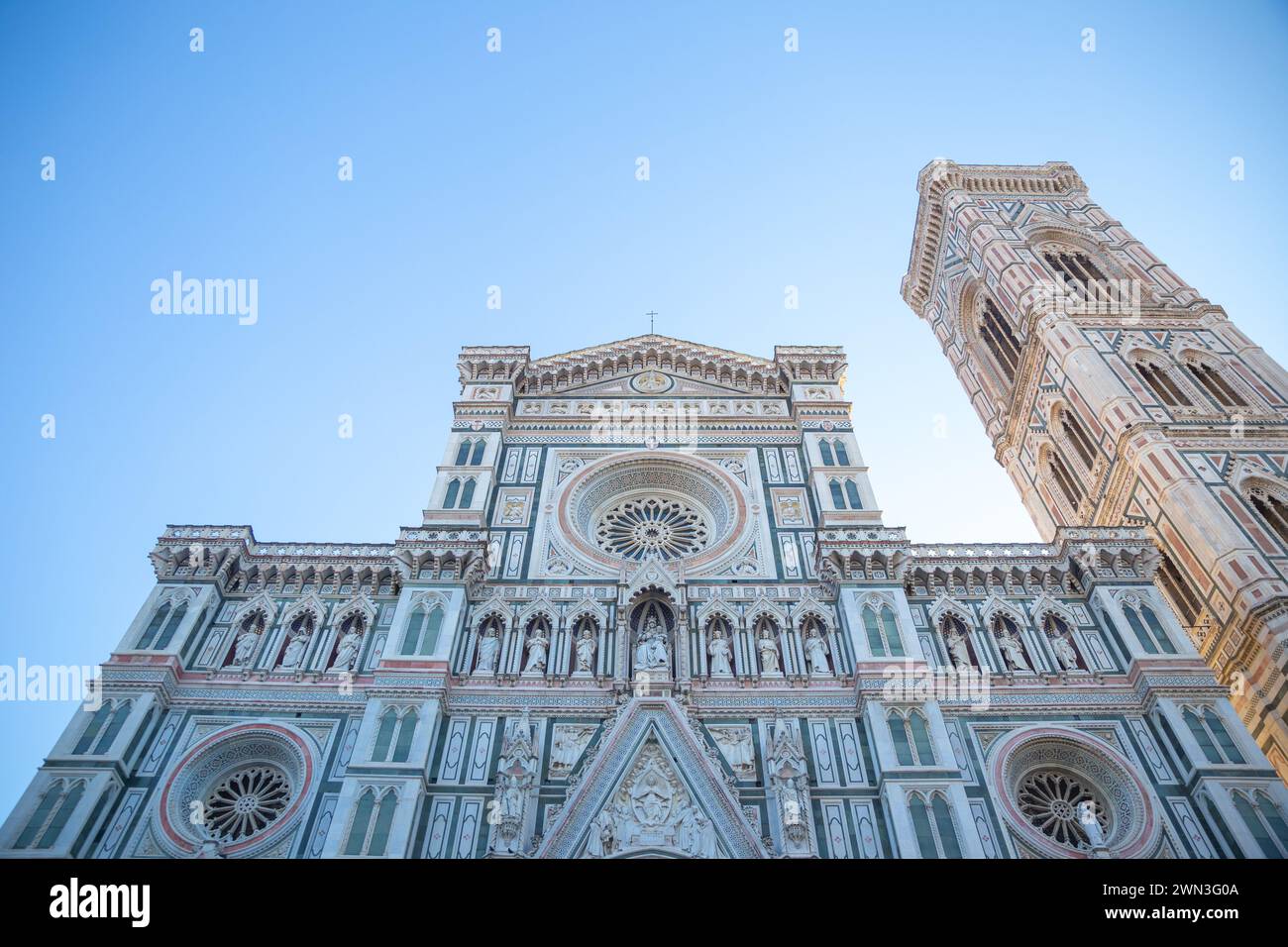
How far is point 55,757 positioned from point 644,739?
929 cm

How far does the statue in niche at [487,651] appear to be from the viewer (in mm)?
18594

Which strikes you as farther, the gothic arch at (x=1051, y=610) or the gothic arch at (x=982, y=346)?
the gothic arch at (x=982, y=346)

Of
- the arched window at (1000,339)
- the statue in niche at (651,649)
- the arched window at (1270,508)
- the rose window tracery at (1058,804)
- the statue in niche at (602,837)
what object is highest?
the arched window at (1000,339)

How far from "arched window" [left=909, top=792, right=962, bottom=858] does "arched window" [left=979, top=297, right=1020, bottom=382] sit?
19.5m

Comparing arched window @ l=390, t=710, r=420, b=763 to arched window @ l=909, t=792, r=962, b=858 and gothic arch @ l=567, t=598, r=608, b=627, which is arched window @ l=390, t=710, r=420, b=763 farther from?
arched window @ l=909, t=792, r=962, b=858

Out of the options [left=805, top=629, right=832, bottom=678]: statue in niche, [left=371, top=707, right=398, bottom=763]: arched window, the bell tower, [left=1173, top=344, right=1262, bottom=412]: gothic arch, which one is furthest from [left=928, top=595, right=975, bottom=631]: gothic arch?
[left=1173, top=344, right=1262, bottom=412]: gothic arch

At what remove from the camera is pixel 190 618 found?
19.0 meters

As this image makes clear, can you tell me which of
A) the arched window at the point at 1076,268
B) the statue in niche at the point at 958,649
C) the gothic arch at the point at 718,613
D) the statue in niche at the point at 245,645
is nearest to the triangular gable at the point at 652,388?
the gothic arch at the point at 718,613

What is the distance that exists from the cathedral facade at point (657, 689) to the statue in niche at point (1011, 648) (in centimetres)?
7

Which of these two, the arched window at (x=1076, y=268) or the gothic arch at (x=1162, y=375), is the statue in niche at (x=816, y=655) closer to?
the gothic arch at (x=1162, y=375)

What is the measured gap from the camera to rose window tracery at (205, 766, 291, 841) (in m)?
16.5

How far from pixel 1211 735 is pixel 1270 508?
27.8ft
